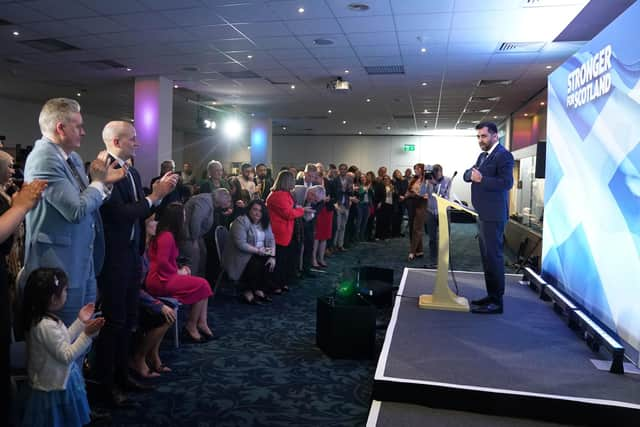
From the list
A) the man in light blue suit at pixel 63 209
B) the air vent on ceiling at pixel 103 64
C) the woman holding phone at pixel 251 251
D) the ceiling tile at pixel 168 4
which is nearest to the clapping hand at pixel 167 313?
the man in light blue suit at pixel 63 209

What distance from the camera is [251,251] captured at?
16.4 feet

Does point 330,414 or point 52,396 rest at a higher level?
point 52,396

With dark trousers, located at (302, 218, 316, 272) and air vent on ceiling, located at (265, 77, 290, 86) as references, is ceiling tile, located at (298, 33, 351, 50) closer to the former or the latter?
dark trousers, located at (302, 218, 316, 272)

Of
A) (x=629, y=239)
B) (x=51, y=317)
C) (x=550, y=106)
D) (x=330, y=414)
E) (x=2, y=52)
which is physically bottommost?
(x=330, y=414)

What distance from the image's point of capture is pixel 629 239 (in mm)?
3111

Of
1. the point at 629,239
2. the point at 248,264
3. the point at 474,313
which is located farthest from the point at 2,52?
the point at 629,239

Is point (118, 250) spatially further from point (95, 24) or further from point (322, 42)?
point (322, 42)

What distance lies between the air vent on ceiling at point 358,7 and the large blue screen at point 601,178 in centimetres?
243

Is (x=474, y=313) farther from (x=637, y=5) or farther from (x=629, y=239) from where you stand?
(x=637, y=5)

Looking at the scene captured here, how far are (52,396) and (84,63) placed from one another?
8991mm

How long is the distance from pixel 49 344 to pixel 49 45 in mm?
7938

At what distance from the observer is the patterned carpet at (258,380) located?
2723mm

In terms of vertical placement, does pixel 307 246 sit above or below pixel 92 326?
below

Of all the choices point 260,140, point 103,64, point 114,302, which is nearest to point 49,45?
point 103,64
